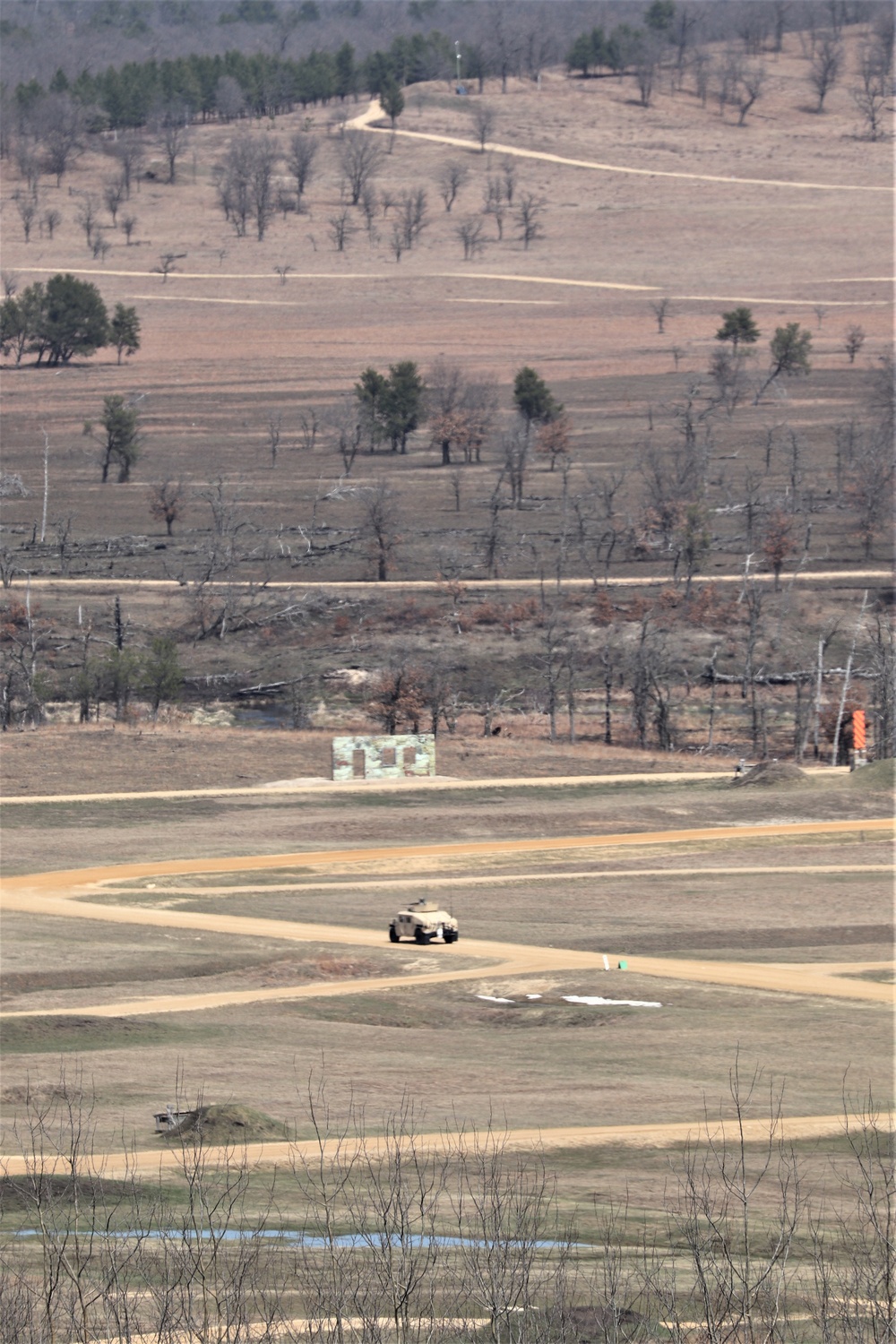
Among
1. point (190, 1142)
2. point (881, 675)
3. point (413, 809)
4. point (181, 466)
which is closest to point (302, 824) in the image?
point (413, 809)

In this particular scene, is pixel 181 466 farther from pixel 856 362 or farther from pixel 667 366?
pixel 856 362

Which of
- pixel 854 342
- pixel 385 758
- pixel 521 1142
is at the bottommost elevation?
pixel 385 758

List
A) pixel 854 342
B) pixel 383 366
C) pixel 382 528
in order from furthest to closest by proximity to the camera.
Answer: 1. pixel 383 366
2. pixel 854 342
3. pixel 382 528

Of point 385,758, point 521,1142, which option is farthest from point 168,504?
point 521,1142

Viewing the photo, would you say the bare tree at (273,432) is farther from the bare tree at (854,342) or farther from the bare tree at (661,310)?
the bare tree at (854,342)

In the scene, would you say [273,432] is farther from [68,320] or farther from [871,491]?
[871,491]

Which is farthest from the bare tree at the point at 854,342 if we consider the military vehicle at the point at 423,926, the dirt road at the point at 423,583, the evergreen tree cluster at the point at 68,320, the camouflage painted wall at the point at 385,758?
the military vehicle at the point at 423,926
